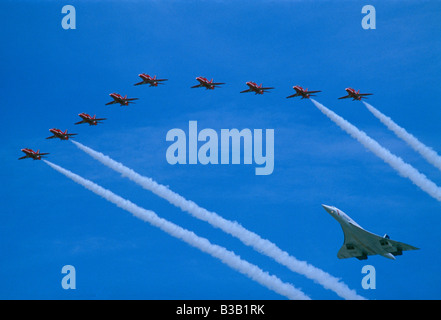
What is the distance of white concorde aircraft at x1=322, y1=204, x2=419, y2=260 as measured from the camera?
80425 millimetres

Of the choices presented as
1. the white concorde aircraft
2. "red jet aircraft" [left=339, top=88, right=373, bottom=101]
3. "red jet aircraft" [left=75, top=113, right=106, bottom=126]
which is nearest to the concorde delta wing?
the white concorde aircraft

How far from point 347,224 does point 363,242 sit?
309 centimetres

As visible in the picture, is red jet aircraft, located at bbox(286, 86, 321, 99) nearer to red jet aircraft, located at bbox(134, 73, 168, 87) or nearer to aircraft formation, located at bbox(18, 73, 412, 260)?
aircraft formation, located at bbox(18, 73, 412, 260)

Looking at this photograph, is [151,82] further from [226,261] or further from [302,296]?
[302,296]

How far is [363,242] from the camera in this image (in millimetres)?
83000

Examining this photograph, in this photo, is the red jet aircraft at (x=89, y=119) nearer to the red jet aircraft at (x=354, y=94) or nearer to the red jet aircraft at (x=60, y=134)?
the red jet aircraft at (x=60, y=134)

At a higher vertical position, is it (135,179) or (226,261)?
(135,179)

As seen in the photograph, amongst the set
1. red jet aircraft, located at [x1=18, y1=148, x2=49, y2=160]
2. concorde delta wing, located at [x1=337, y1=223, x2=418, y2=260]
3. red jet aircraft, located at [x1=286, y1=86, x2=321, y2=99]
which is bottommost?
concorde delta wing, located at [x1=337, y1=223, x2=418, y2=260]

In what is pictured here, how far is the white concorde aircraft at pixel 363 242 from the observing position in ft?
264

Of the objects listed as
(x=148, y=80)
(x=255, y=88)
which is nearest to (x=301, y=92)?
(x=255, y=88)

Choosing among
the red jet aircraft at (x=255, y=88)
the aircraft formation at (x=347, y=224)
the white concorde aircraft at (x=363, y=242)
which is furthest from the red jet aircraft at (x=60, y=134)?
the white concorde aircraft at (x=363, y=242)
